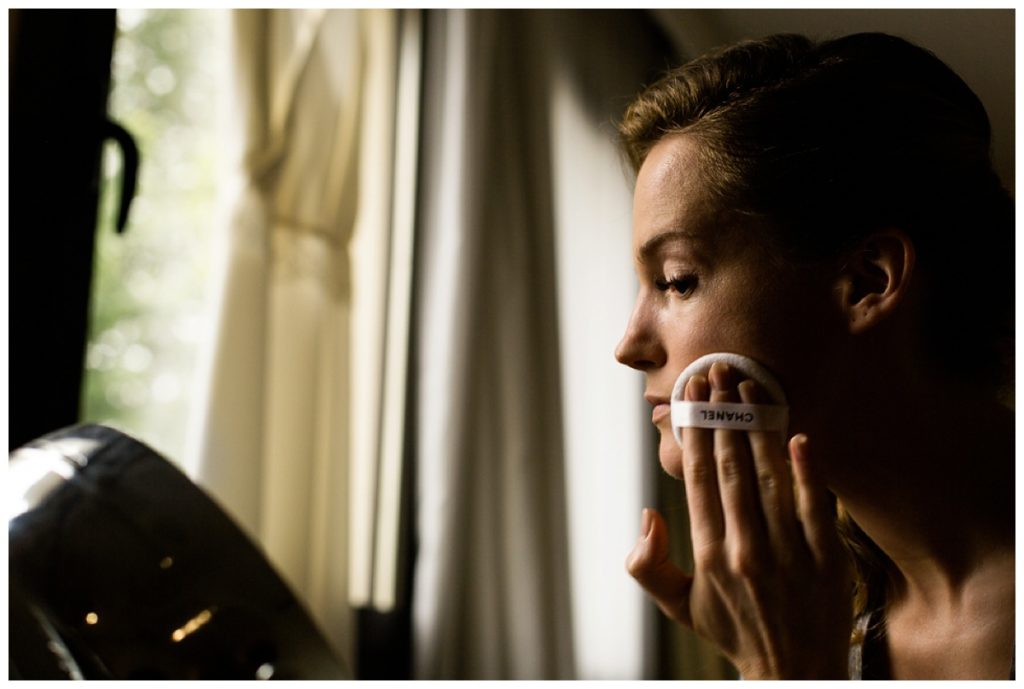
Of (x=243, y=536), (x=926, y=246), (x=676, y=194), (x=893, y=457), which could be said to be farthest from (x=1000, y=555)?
(x=243, y=536)

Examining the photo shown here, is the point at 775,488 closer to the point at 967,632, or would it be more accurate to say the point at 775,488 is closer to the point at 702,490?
the point at 702,490

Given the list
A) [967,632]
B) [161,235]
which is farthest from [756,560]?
[161,235]

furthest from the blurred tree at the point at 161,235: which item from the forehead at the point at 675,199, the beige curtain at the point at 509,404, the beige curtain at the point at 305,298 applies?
the forehead at the point at 675,199

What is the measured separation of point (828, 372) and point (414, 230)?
4.67 ft

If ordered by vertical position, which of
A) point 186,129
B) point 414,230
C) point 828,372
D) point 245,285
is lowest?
point 828,372

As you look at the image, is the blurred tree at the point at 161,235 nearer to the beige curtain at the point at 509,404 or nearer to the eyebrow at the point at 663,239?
the beige curtain at the point at 509,404

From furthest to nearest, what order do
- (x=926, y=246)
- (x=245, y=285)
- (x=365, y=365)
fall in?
(x=365, y=365), (x=245, y=285), (x=926, y=246)

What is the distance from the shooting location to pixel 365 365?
192 centimetres

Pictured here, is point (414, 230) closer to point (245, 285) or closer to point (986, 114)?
point (245, 285)

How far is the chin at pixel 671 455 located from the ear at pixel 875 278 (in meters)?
0.15

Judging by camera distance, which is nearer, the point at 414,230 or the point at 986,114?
the point at 986,114

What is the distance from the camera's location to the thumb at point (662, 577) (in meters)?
0.61

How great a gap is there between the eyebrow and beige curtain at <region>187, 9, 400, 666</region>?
108 centimetres

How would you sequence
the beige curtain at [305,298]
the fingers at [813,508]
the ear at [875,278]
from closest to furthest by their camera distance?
the fingers at [813,508], the ear at [875,278], the beige curtain at [305,298]
